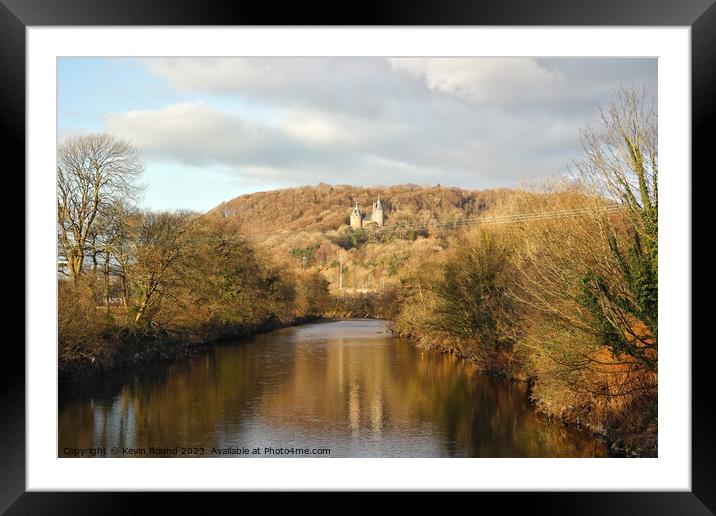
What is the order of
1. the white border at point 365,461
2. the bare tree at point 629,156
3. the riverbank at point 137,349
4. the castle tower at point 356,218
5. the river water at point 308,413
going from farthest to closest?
1. the castle tower at point 356,218
2. the riverbank at point 137,349
3. the river water at point 308,413
4. the bare tree at point 629,156
5. the white border at point 365,461

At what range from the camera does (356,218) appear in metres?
19.1

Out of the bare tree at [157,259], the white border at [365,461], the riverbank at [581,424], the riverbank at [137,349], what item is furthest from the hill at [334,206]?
the white border at [365,461]

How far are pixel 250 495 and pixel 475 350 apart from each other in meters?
8.30

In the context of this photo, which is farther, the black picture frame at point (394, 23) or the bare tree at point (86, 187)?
the bare tree at point (86, 187)

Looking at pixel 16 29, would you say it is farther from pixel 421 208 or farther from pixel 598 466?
pixel 421 208

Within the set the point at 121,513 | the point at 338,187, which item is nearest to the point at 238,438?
the point at 121,513

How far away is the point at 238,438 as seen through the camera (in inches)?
266

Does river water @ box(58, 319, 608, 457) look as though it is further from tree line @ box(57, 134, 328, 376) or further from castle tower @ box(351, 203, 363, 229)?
castle tower @ box(351, 203, 363, 229)

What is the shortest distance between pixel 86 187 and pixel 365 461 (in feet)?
25.3

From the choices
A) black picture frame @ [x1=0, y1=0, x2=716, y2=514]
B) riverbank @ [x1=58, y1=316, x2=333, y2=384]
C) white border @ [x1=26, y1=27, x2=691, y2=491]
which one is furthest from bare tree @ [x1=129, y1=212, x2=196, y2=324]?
black picture frame @ [x1=0, y1=0, x2=716, y2=514]

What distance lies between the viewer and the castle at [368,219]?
18062 millimetres

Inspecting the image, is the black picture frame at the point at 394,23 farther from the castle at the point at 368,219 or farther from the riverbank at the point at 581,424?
the castle at the point at 368,219

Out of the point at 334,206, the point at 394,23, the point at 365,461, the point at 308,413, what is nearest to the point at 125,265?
the point at 308,413

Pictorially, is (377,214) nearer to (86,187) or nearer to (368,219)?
(368,219)
